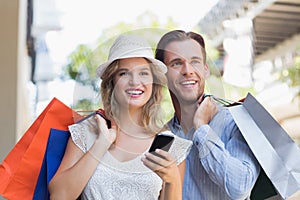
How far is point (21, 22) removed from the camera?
7.98ft

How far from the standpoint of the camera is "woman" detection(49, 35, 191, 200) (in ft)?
3.53

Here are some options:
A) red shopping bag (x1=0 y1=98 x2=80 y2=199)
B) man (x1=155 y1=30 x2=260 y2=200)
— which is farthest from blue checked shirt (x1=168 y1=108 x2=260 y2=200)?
red shopping bag (x1=0 y1=98 x2=80 y2=199)

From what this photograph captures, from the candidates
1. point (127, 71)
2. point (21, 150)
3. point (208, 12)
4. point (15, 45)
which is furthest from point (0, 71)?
point (127, 71)

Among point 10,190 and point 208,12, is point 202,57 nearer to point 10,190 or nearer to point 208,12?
point 10,190

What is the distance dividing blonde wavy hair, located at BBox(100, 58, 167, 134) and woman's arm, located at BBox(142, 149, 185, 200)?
0.05 metres

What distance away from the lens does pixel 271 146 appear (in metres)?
1.14

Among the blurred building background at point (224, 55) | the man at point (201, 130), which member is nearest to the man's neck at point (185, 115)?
the man at point (201, 130)

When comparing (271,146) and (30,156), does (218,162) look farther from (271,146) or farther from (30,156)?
(30,156)

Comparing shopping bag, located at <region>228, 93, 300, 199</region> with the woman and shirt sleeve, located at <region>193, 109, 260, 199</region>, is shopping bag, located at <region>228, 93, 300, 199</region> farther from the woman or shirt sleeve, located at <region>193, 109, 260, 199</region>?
the woman

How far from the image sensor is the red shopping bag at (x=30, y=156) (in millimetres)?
1162

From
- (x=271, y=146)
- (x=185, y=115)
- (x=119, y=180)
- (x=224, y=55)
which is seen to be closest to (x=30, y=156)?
(x=119, y=180)

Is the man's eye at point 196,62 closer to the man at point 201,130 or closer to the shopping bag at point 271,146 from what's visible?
the man at point 201,130

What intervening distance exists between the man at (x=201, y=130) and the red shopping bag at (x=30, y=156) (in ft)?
0.64

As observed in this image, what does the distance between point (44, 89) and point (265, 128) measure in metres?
1.44
